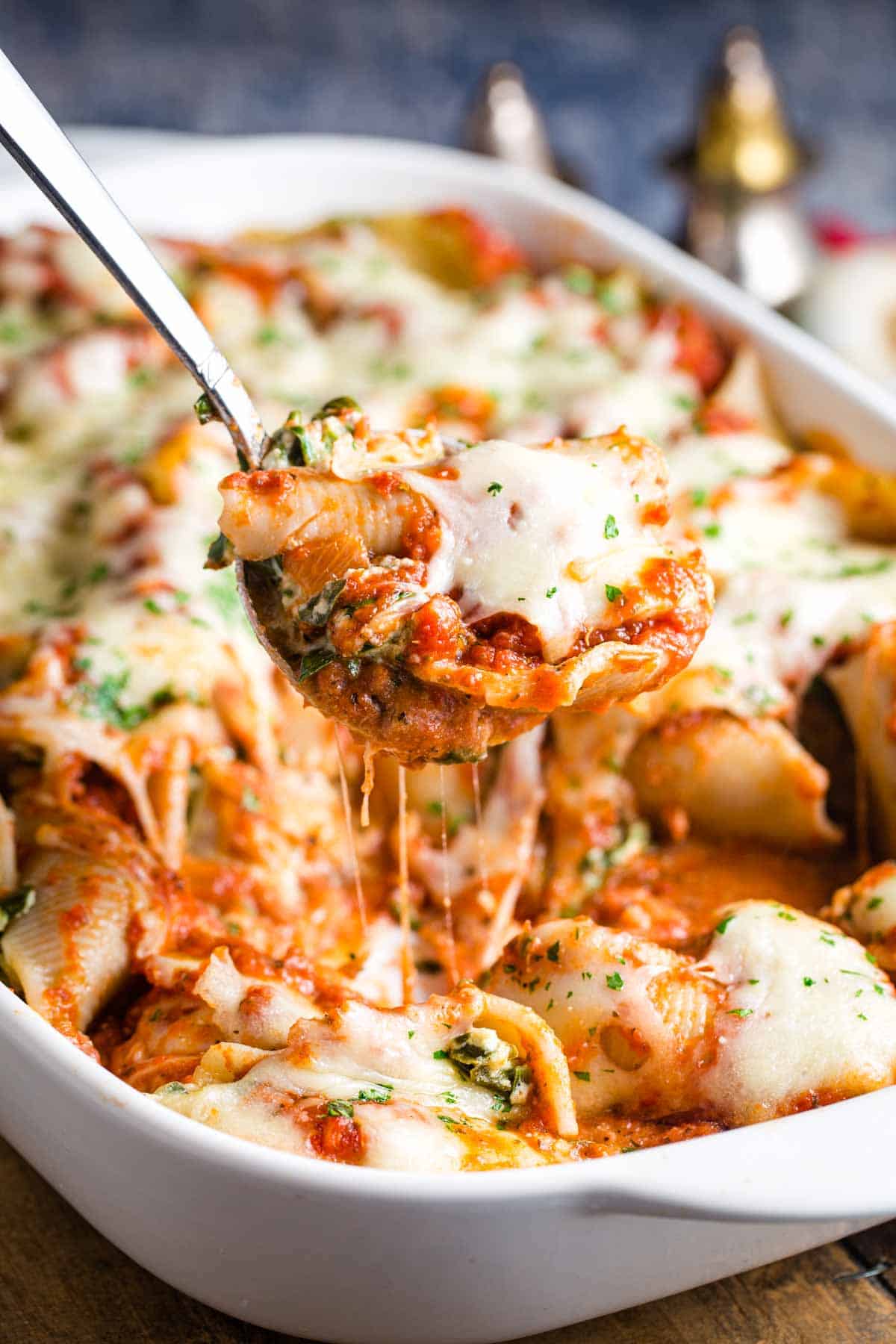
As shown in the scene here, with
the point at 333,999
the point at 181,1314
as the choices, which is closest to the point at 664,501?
the point at 333,999

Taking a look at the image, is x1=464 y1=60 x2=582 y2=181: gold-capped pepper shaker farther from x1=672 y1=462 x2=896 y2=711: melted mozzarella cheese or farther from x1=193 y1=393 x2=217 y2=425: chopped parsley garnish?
x1=193 y1=393 x2=217 y2=425: chopped parsley garnish

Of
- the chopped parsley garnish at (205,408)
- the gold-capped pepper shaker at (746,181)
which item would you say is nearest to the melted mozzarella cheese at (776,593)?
the chopped parsley garnish at (205,408)

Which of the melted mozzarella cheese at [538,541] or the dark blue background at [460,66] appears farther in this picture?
the dark blue background at [460,66]

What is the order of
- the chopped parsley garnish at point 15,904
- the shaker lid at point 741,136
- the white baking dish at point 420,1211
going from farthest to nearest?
the shaker lid at point 741,136, the chopped parsley garnish at point 15,904, the white baking dish at point 420,1211

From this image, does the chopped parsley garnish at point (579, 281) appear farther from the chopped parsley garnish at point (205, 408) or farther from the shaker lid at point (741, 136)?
the chopped parsley garnish at point (205, 408)

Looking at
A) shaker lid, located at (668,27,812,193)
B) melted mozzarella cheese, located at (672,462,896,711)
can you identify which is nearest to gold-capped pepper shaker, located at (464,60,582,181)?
shaker lid, located at (668,27,812,193)

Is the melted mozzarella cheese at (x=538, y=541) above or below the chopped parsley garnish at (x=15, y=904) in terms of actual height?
above

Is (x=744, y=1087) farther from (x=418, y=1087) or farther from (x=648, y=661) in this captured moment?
(x=648, y=661)
